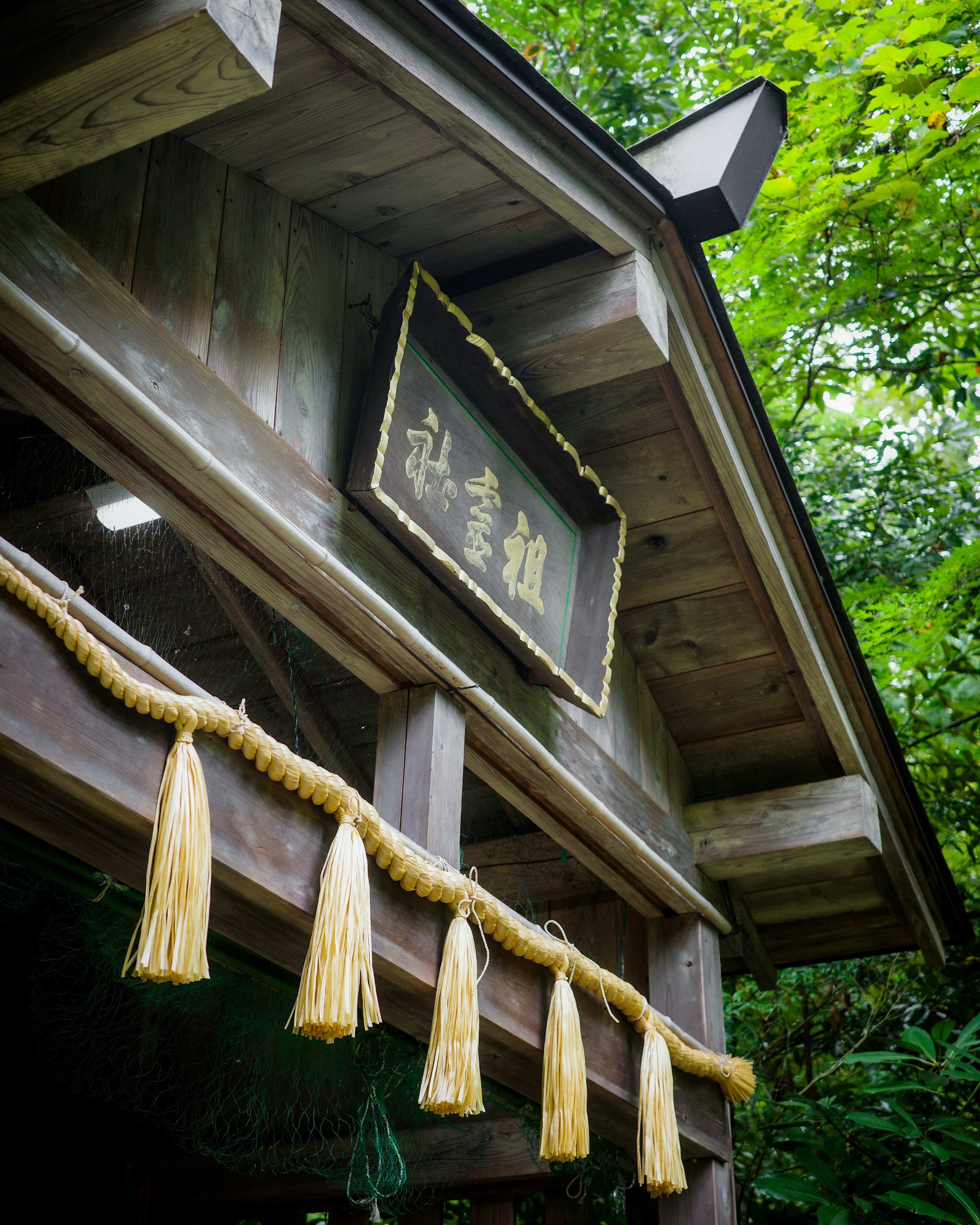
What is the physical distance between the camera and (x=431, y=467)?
254cm

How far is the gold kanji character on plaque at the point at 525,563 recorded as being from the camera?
9.23 ft

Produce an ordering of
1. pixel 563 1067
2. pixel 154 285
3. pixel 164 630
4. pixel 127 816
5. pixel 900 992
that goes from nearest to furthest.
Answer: pixel 127 816 → pixel 154 285 → pixel 563 1067 → pixel 164 630 → pixel 900 992

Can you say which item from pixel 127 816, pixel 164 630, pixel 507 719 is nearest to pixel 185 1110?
pixel 164 630

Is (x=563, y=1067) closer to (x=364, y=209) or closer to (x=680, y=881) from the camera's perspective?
(x=680, y=881)

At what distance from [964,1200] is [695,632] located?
1.95 metres

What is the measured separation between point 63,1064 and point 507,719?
6.56ft

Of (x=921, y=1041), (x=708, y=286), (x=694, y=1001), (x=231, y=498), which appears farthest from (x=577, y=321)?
(x=921, y=1041)

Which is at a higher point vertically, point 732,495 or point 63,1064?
point 732,495

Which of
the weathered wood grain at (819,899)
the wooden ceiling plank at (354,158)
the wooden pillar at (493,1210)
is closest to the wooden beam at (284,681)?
the wooden ceiling plank at (354,158)

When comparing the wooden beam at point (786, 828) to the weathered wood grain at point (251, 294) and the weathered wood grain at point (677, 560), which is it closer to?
the weathered wood grain at point (677, 560)

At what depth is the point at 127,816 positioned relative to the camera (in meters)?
1.62

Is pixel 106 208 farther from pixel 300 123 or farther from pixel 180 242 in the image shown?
pixel 300 123

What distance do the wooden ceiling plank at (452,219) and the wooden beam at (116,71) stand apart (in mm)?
1054

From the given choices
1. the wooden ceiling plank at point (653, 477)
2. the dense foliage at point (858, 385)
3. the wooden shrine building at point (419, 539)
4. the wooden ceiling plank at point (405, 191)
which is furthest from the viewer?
the dense foliage at point (858, 385)
